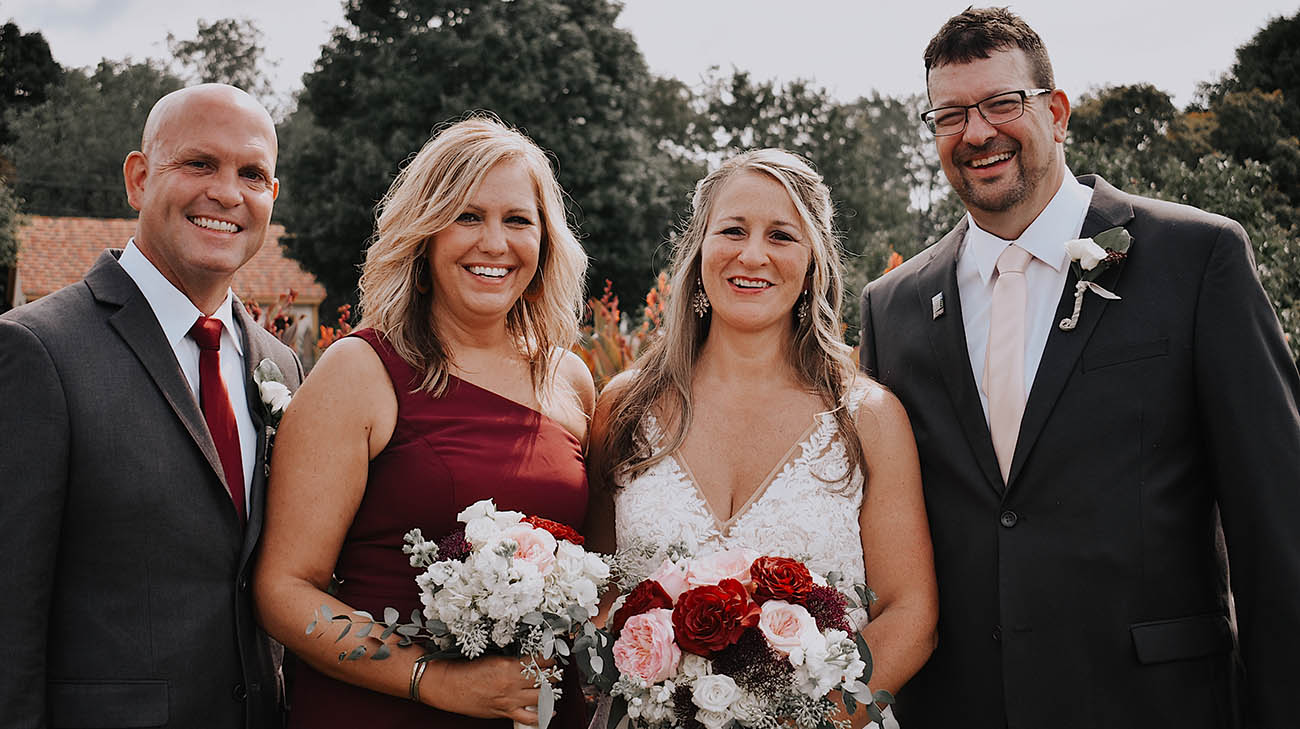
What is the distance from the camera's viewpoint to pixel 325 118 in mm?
31000

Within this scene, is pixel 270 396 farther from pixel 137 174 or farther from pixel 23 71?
pixel 23 71

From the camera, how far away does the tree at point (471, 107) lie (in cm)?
2889

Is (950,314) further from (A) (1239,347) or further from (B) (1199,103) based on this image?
(B) (1199,103)

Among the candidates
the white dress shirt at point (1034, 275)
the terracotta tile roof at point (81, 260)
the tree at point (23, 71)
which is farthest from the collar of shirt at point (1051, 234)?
the tree at point (23, 71)

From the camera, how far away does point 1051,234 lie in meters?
3.83

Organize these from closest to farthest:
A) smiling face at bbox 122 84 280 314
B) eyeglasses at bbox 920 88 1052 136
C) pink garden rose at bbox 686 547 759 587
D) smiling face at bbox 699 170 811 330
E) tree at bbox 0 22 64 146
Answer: pink garden rose at bbox 686 547 759 587, smiling face at bbox 122 84 280 314, eyeglasses at bbox 920 88 1052 136, smiling face at bbox 699 170 811 330, tree at bbox 0 22 64 146

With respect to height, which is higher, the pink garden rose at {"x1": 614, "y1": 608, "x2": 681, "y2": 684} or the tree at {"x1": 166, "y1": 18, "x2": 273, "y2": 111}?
the tree at {"x1": 166, "y1": 18, "x2": 273, "y2": 111}

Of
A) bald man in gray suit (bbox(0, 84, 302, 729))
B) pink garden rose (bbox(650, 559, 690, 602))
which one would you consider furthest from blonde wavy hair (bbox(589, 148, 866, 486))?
bald man in gray suit (bbox(0, 84, 302, 729))

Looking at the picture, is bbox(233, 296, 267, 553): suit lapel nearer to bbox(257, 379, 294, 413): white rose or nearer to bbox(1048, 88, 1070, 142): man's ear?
bbox(257, 379, 294, 413): white rose

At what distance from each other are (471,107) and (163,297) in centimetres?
2588

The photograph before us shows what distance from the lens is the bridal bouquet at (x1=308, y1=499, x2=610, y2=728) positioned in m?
2.88

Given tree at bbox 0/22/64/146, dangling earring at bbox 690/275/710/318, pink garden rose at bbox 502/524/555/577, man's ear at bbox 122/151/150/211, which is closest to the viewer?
pink garden rose at bbox 502/524/555/577

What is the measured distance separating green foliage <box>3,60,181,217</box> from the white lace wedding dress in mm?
58026

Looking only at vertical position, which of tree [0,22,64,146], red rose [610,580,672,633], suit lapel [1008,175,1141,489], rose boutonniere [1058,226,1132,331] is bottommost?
red rose [610,580,672,633]
